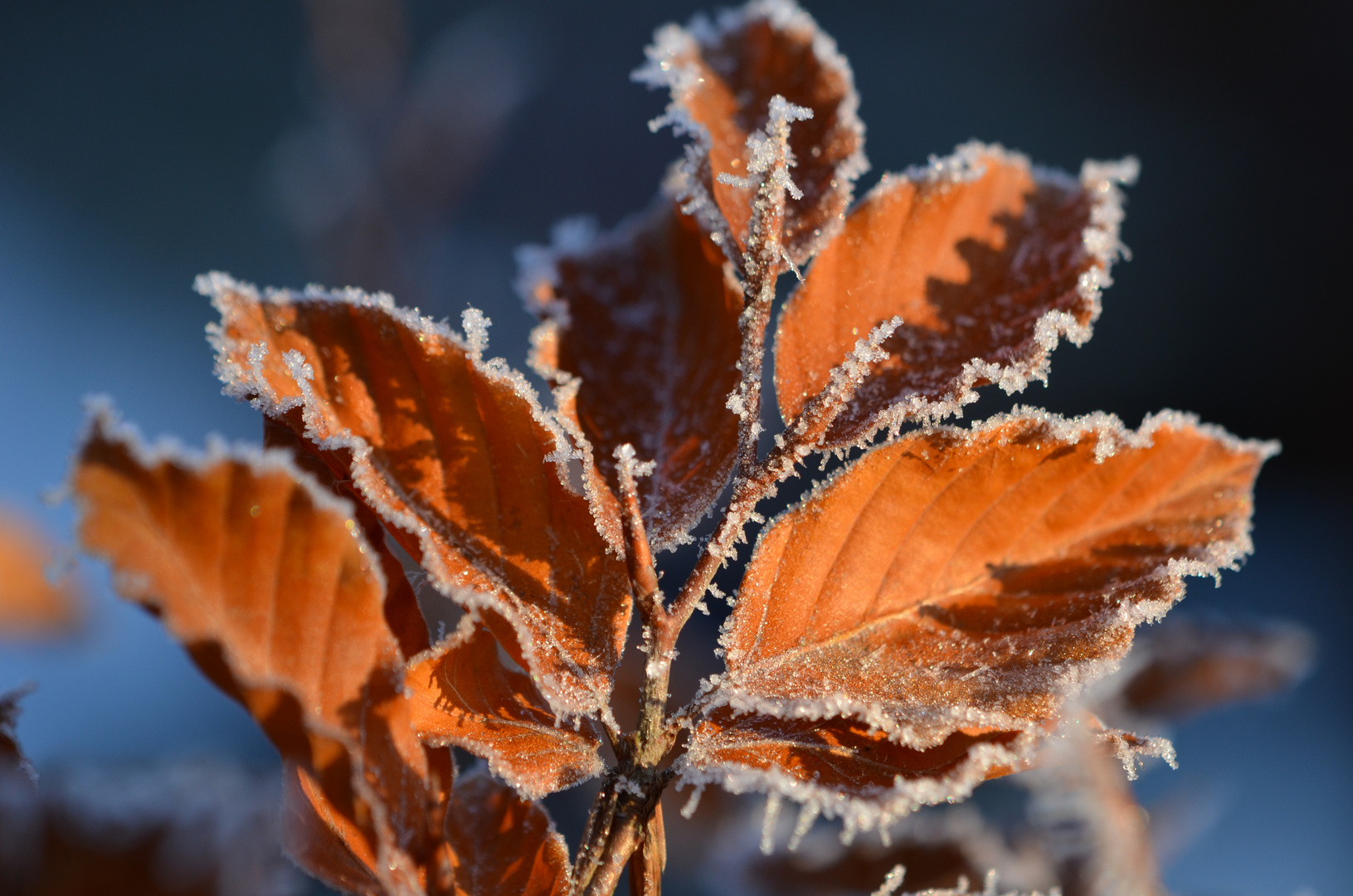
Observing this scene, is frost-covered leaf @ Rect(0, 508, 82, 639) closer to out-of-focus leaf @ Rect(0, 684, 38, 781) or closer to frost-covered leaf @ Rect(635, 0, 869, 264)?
out-of-focus leaf @ Rect(0, 684, 38, 781)

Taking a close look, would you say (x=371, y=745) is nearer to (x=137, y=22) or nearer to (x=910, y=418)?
(x=910, y=418)

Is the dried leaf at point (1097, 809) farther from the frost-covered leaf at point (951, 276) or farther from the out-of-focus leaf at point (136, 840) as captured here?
the out-of-focus leaf at point (136, 840)

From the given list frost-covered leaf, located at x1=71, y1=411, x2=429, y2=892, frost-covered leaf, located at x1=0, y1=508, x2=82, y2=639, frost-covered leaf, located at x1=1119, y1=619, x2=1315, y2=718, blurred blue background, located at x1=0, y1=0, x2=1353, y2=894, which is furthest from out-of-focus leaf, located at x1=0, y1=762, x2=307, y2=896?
blurred blue background, located at x1=0, y1=0, x2=1353, y2=894

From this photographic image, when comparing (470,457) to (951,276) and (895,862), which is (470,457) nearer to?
(951,276)

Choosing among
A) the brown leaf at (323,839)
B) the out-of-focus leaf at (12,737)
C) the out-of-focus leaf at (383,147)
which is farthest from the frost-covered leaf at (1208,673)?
the out-of-focus leaf at (383,147)

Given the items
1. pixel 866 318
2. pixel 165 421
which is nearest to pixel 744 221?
pixel 866 318

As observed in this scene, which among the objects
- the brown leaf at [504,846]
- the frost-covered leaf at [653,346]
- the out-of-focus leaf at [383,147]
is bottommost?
the brown leaf at [504,846]
